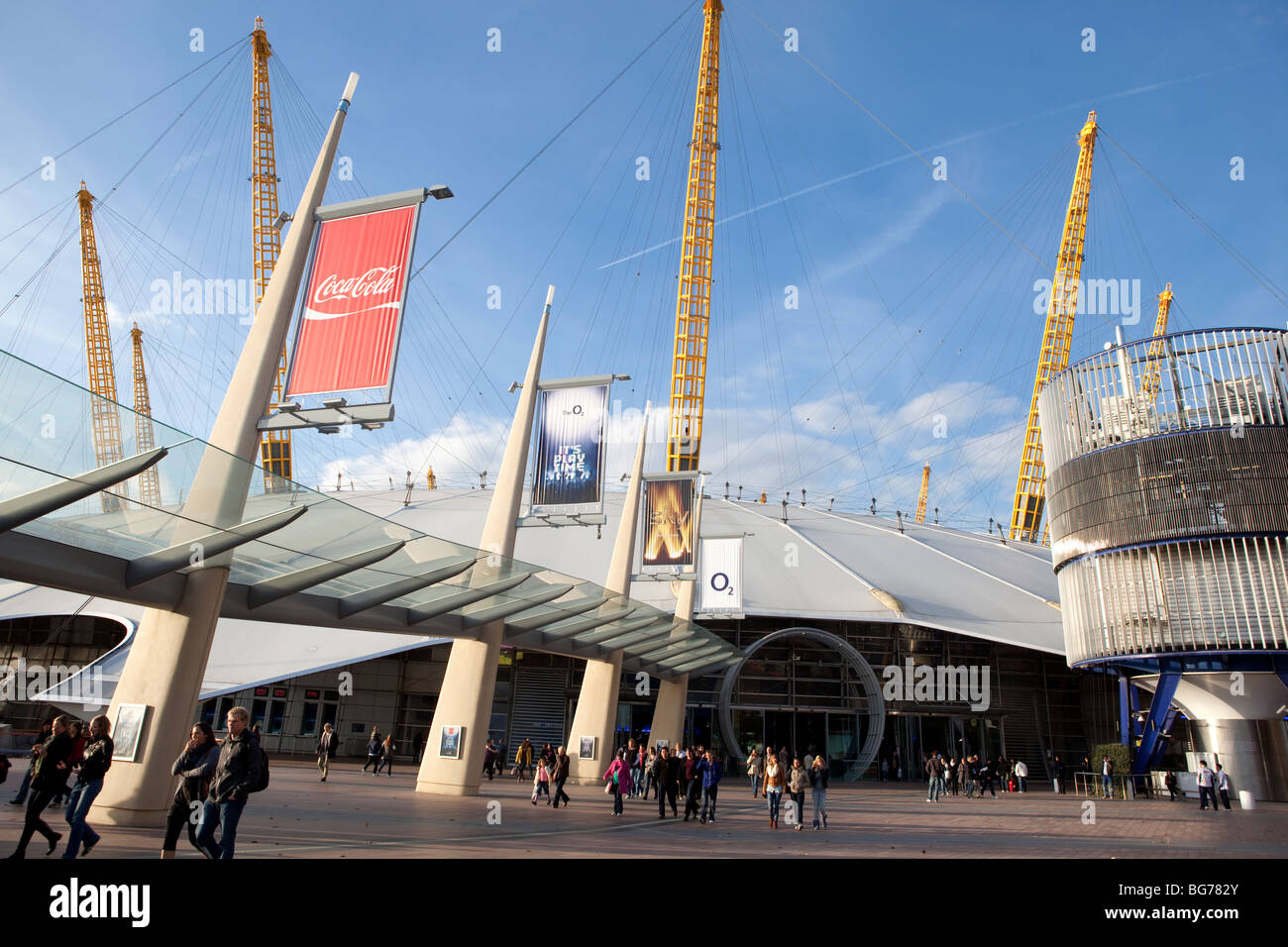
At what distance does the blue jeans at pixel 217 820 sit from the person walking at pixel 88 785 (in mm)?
1218

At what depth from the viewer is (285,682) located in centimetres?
4009

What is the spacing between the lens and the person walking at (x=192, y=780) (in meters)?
8.07

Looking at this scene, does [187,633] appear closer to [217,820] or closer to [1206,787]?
[217,820]

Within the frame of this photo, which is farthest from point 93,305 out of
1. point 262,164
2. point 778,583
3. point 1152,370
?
point 1152,370

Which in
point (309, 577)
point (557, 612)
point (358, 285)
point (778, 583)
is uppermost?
point (778, 583)

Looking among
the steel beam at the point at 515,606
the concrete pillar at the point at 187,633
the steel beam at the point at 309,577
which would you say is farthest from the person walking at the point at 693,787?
the concrete pillar at the point at 187,633

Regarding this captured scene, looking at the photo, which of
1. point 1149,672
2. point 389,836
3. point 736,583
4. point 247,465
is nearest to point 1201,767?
point 1149,672

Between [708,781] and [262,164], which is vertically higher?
[262,164]

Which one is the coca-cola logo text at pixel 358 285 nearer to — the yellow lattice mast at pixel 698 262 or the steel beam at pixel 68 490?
the steel beam at pixel 68 490

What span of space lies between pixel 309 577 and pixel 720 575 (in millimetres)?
19839

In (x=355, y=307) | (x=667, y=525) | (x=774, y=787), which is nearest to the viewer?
(x=355, y=307)

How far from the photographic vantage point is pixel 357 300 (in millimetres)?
12750
